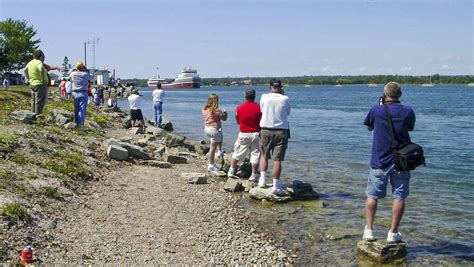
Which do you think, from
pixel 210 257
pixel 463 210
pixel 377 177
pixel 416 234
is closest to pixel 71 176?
pixel 210 257

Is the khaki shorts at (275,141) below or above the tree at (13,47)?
below

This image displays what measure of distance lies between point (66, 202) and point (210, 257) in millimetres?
2714

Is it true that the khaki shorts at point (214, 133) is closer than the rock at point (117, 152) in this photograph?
No

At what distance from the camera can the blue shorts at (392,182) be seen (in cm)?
664

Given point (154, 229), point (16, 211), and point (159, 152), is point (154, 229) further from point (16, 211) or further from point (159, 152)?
point (159, 152)

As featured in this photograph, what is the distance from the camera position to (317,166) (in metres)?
15.1

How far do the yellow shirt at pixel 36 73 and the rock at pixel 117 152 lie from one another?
9.19 ft

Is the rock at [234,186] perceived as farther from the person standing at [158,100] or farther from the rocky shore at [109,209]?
the person standing at [158,100]

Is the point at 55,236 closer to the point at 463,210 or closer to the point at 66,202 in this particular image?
the point at 66,202

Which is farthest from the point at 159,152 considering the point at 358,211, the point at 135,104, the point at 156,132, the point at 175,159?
the point at 358,211

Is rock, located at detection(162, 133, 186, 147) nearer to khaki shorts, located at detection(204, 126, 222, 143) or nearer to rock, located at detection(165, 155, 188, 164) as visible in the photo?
rock, located at detection(165, 155, 188, 164)

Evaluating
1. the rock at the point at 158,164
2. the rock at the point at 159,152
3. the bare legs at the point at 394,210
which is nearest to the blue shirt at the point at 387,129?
the bare legs at the point at 394,210

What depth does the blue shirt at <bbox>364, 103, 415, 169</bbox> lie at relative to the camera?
6.55 meters

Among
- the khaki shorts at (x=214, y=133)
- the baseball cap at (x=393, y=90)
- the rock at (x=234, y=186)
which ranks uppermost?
the baseball cap at (x=393, y=90)
